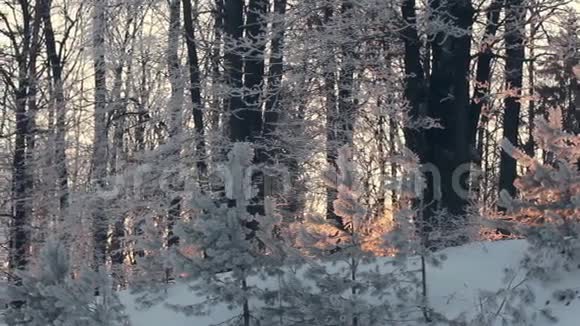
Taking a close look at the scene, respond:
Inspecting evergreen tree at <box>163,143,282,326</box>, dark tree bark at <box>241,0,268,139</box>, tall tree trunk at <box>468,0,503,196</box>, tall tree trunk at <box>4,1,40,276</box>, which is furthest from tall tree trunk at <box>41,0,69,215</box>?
evergreen tree at <box>163,143,282,326</box>

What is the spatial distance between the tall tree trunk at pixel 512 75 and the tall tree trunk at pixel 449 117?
0.80m

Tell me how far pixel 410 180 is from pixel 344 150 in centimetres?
82

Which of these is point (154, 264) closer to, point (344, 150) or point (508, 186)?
point (344, 150)

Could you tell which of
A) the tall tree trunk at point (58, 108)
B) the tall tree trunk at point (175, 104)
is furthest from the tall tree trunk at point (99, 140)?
the tall tree trunk at point (175, 104)

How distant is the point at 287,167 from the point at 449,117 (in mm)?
3812

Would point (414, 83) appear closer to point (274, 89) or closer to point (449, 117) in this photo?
point (449, 117)

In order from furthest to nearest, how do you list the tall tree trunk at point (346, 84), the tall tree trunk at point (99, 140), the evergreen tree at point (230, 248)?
the tall tree trunk at point (99, 140)
the tall tree trunk at point (346, 84)
the evergreen tree at point (230, 248)

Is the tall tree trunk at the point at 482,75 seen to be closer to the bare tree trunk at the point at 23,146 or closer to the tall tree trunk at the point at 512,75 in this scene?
the tall tree trunk at the point at 512,75

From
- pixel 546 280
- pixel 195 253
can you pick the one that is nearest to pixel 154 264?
pixel 195 253

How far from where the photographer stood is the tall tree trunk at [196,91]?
47.0 ft

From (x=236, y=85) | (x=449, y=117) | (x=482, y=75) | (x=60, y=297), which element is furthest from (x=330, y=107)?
Result: (x=60, y=297)

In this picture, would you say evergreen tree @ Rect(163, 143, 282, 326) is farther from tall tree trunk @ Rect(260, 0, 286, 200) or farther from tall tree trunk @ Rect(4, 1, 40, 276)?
tall tree trunk @ Rect(4, 1, 40, 276)

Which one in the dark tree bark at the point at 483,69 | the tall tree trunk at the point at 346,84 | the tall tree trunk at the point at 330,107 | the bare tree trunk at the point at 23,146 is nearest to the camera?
the tall tree trunk at the point at 346,84

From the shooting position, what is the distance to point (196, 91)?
15367mm
